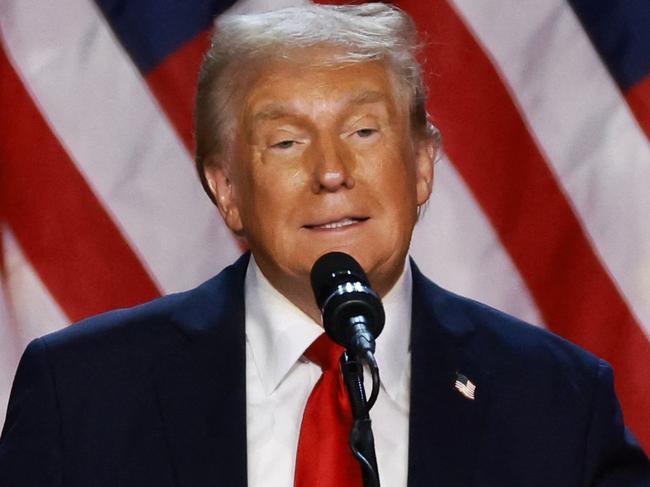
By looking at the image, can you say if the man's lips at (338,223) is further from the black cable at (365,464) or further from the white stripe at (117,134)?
the white stripe at (117,134)

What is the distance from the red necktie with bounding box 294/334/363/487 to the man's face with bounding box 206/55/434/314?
0.16m

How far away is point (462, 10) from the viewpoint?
268 centimetres

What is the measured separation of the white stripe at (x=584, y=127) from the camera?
2.66 meters

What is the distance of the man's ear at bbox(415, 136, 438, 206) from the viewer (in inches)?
83.4

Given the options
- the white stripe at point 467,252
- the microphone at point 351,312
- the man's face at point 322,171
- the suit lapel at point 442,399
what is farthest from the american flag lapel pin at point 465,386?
the white stripe at point 467,252

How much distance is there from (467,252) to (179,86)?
586 mm

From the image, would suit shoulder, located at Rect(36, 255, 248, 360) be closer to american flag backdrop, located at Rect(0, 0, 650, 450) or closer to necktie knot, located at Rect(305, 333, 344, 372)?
necktie knot, located at Rect(305, 333, 344, 372)

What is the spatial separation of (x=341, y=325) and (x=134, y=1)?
1304mm

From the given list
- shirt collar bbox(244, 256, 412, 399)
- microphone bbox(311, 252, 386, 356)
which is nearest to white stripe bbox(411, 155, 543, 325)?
shirt collar bbox(244, 256, 412, 399)

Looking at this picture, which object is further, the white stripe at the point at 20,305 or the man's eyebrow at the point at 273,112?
the white stripe at the point at 20,305

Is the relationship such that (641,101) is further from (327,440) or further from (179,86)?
(327,440)

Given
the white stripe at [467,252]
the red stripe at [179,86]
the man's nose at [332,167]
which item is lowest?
the white stripe at [467,252]

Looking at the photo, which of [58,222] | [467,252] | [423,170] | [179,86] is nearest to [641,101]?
[467,252]

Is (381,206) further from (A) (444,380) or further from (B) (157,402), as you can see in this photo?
(B) (157,402)
